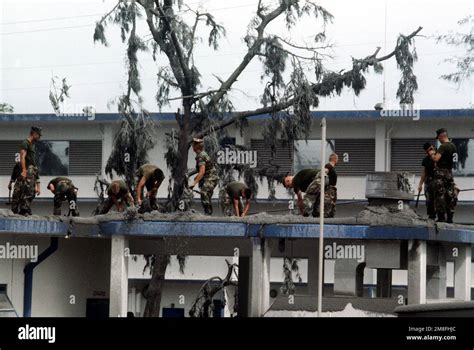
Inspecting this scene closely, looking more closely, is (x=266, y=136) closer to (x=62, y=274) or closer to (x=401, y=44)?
(x=401, y=44)

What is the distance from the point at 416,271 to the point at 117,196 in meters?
7.29

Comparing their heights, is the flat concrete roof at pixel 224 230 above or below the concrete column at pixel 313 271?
above

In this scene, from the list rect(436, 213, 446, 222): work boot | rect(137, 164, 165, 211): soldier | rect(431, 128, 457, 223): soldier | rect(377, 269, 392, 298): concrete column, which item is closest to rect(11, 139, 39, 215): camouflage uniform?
rect(137, 164, 165, 211): soldier

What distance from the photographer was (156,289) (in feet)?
119

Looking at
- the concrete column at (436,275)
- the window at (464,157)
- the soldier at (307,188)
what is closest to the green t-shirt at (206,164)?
the soldier at (307,188)

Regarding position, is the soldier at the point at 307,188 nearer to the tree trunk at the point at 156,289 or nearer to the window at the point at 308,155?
the tree trunk at the point at 156,289

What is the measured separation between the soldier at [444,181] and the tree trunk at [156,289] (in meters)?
11.7

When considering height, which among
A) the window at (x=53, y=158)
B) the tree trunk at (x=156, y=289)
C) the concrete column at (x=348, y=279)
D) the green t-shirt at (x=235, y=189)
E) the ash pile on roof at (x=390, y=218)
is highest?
the window at (x=53, y=158)

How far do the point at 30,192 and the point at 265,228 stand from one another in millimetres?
4797

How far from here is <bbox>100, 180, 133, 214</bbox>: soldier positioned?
91.4ft

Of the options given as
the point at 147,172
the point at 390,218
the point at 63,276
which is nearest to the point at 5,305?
the point at 63,276

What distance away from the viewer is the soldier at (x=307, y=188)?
1024 inches

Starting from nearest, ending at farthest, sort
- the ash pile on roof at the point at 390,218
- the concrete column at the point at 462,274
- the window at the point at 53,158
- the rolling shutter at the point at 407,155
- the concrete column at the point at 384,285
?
1. the ash pile on roof at the point at 390,218
2. the concrete column at the point at 462,274
3. the concrete column at the point at 384,285
4. the rolling shutter at the point at 407,155
5. the window at the point at 53,158

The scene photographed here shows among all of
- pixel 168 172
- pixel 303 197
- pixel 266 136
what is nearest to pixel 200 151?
pixel 303 197
